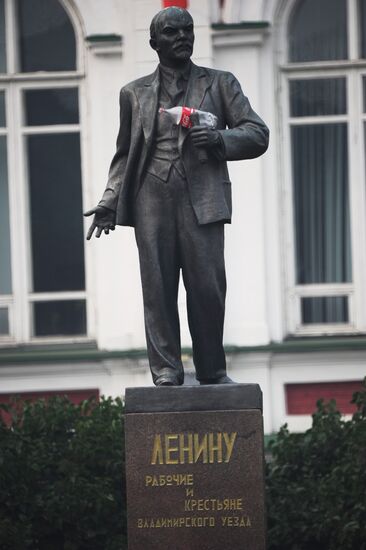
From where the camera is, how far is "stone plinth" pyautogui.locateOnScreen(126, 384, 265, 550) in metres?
13.7

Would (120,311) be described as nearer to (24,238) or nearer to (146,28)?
(24,238)

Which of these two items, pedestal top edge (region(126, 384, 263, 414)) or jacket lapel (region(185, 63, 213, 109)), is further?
jacket lapel (region(185, 63, 213, 109))

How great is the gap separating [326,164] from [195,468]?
7227mm

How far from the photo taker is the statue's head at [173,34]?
13.8 metres

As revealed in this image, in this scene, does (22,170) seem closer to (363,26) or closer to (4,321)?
(4,321)

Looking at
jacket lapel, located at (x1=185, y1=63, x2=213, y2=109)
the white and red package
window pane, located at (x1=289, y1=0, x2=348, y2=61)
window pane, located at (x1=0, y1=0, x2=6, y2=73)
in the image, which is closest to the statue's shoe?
the white and red package

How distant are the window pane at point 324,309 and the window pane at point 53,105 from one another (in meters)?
2.50

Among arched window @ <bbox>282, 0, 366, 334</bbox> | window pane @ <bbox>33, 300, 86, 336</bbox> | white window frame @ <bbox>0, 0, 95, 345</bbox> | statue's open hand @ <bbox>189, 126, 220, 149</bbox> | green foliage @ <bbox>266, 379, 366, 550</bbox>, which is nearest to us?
statue's open hand @ <bbox>189, 126, 220, 149</bbox>

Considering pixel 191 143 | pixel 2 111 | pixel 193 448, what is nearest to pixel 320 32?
pixel 2 111

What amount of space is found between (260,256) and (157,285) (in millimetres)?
6295

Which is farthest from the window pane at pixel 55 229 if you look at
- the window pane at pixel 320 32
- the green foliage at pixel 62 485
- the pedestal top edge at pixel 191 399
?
the pedestal top edge at pixel 191 399

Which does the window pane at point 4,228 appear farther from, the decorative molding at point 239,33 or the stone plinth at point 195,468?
the stone plinth at point 195,468

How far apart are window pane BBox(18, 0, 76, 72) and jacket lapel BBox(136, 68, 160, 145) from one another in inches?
259

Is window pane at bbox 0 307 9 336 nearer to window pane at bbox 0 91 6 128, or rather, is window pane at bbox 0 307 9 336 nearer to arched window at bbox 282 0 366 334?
window pane at bbox 0 91 6 128
